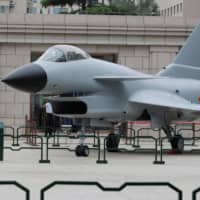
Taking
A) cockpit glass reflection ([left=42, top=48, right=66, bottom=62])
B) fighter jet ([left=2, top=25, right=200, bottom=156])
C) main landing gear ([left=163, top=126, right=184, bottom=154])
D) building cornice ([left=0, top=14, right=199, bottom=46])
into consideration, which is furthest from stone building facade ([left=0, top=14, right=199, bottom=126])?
cockpit glass reflection ([left=42, top=48, right=66, bottom=62])

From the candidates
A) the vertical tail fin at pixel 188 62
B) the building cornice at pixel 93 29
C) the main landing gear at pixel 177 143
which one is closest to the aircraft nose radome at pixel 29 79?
the main landing gear at pixel 177 143

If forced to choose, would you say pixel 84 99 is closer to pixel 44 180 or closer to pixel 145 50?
pixel 44 180

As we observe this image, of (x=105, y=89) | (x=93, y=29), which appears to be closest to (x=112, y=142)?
(x=105, y=89)

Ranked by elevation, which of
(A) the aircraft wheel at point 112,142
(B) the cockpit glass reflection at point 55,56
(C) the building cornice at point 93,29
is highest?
(C) the building cornice at point 93,29

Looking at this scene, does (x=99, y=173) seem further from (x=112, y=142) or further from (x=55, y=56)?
(x=112, y=142)

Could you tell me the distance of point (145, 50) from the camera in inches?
1468

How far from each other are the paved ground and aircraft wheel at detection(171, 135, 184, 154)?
484 millimetres

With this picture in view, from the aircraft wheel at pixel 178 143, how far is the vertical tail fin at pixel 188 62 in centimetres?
255

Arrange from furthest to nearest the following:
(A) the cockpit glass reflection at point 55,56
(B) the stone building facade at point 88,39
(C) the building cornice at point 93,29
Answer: (C) the building cornice at point 93,29
(B) the stone building facade at point 88,39
(A) the cockpit glass reflection at point 55,56

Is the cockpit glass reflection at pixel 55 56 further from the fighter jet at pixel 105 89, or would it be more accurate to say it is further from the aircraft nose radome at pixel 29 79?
the aircraft nose radome at pixel 29 79

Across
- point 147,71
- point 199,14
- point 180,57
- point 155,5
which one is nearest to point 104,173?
point 180,57

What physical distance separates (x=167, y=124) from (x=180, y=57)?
2.94m

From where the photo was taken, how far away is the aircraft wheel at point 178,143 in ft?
79.2

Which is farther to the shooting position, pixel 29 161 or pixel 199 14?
pixel 199 14
